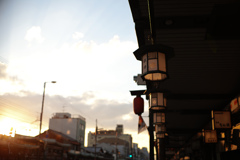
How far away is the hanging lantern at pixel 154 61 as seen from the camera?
16.2 ft

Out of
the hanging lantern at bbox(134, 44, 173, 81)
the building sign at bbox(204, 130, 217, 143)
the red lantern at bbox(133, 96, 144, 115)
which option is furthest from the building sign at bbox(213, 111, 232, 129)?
the hanging lantern at bbox(134, 44, 173, 81)

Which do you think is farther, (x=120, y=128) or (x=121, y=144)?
(x=120, y=128)

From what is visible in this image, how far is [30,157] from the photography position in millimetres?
29578

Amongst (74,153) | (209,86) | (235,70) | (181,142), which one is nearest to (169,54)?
(235,70)

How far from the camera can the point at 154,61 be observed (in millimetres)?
4984

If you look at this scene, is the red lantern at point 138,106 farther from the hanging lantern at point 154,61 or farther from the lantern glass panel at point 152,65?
the lantern glass panel at point 152,65

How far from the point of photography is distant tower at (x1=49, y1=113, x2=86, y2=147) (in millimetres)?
76188

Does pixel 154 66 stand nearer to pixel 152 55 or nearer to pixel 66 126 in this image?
pixel 152 55

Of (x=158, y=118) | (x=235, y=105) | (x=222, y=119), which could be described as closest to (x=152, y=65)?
(x=222, y=119)

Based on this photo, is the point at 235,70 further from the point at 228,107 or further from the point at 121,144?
the point at 121,144

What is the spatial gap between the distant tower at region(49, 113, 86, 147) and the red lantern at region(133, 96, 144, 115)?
227 ft

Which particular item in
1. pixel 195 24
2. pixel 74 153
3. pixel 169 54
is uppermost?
pixel 195 24

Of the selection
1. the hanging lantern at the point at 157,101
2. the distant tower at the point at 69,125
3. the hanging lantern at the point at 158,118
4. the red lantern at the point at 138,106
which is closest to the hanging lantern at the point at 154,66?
the red lantern at the point at 138,106

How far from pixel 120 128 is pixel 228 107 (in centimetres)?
13239
